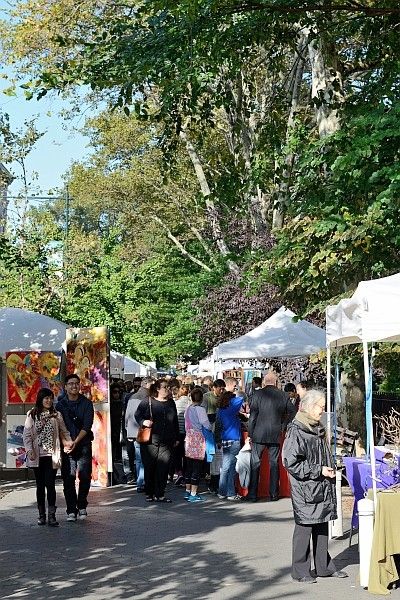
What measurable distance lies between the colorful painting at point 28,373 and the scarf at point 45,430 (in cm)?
663

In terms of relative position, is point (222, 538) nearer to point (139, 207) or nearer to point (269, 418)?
point (269, 418)

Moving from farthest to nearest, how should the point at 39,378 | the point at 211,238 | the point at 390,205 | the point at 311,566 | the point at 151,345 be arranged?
the point at 151,345, the point at 211,238, the point at 39,378, the point at 390,205, the point at 311,566

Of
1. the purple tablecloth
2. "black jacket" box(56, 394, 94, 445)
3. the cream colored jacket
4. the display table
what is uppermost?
"black jacket" box(56, 394, 94, 445)

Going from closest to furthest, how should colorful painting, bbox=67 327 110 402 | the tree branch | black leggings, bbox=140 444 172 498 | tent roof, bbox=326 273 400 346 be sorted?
tent roof, bbox=326 273 400 346
black leggings, bbox=140 444 172 498
colorful painting, bbox=67 327 110 402
the tree branch

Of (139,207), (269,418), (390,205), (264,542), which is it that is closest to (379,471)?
(264,542)

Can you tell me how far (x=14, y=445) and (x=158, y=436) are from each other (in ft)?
15.2

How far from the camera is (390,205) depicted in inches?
569

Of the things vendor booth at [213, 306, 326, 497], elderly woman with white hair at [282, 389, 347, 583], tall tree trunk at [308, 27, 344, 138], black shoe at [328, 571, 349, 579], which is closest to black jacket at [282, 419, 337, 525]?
elderly woman with white hair at [282, 389, 347, 583]

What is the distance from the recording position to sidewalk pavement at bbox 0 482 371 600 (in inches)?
371

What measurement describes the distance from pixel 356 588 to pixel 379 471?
151cm

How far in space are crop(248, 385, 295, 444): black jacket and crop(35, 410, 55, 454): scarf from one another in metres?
3.75

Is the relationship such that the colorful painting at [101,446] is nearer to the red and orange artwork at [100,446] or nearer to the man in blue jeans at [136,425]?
the red and orange artwork at [100,446]

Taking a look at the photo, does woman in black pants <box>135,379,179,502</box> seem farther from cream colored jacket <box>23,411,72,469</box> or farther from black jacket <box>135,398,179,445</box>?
cream colored jacket <box>23,411,72,469</box>

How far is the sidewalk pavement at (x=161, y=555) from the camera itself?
9414 millimetres
